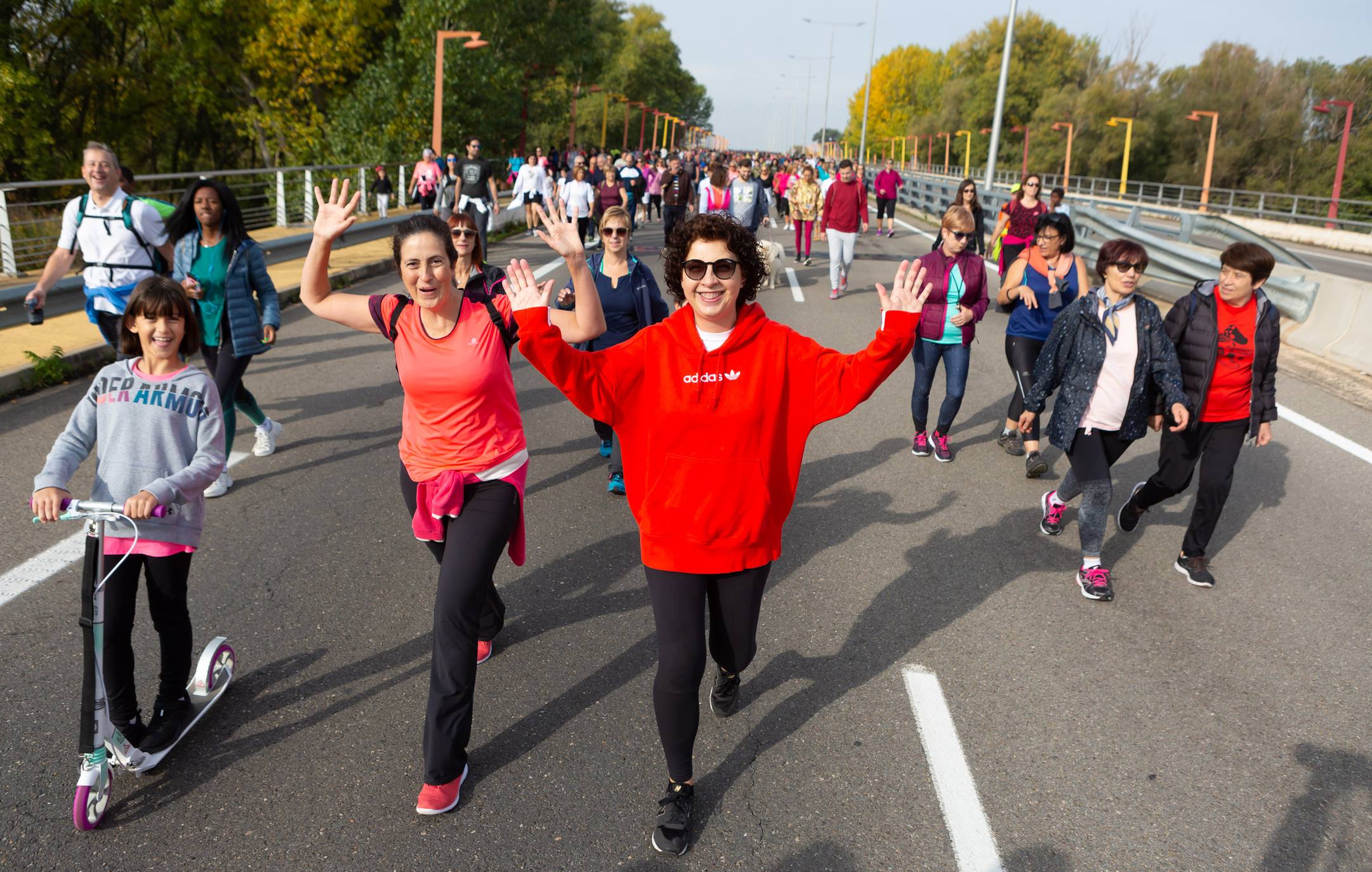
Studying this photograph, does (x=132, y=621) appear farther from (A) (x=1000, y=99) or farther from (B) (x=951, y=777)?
(A) (x=1000, y=99)

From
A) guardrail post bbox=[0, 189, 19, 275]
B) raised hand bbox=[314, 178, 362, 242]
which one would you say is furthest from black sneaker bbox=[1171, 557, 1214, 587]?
guardrail post bbox=[0, 189, 19, 275]

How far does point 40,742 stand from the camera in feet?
11.5

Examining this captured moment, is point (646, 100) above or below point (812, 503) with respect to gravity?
above

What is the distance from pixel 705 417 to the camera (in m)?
2.98

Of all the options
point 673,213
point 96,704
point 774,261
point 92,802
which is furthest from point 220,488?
point 673,213

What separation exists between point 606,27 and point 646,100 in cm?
1186

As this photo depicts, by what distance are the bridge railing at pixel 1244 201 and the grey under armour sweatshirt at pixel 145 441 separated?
2912cm

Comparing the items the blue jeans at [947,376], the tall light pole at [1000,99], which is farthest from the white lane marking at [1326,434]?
the tall light pole at [1000,99]

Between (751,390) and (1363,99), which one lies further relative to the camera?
(1363,99)

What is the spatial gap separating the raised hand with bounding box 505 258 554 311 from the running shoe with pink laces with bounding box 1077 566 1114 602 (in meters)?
3.31

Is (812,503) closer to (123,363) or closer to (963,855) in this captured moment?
(963,855)

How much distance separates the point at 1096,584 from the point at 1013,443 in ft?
8.97

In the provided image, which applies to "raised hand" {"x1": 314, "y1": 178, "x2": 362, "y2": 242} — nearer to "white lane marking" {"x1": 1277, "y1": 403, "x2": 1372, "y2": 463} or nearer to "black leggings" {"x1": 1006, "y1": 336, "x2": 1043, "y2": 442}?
"black leggings" {"x1": 1006, "y1": 336, "x2": 1043, "y2": 442}

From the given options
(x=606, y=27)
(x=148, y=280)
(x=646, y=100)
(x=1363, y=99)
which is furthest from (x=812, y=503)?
(x=646, y=100)
